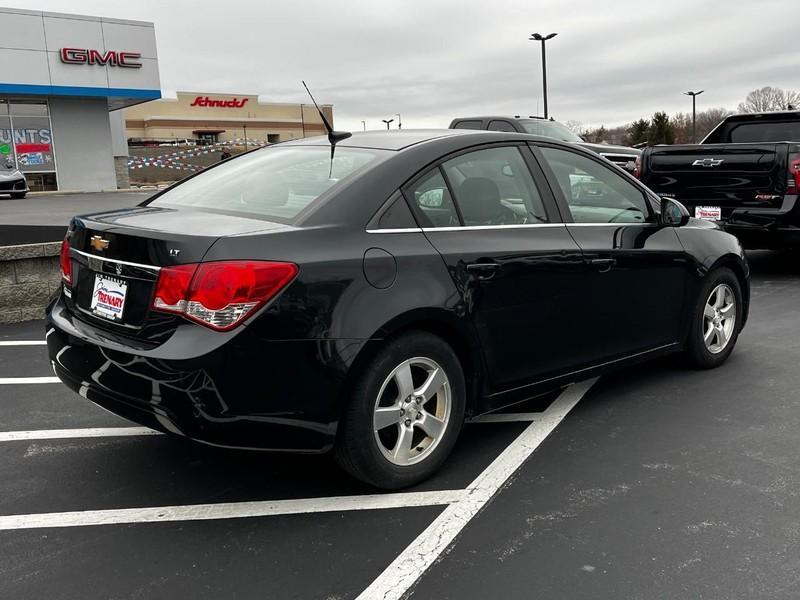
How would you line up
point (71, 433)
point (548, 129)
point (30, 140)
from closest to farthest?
point (71, 433) < point (548, 129) < point (30, 140)

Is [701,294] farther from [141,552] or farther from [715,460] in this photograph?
[141,552]

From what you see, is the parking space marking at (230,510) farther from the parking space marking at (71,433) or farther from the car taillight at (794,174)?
the car taillight at (794,174)

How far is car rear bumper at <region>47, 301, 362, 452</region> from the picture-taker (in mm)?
2801

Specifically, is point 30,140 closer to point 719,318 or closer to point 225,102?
point 719,318

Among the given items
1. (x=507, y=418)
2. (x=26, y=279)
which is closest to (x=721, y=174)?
(x=507, y=418)

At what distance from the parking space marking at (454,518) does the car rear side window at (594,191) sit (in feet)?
3.78

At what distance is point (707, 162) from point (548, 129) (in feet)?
20.3

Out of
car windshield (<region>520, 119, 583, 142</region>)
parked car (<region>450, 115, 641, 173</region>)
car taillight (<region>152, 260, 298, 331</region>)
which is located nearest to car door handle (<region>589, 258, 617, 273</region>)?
car taillight (<region>152, 260, 298, 331</region>)

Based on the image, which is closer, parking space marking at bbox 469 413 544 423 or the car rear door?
the car rear door

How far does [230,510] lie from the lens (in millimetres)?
3182

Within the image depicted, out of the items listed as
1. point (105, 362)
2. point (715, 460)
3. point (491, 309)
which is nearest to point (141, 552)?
point (105, 362)

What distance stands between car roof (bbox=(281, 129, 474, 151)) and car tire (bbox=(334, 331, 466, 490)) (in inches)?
39.7

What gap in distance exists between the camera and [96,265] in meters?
3.26

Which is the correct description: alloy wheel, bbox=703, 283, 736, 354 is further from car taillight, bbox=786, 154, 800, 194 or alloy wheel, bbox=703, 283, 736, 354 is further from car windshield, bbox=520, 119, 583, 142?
car windshield, bbox=520, 119, 583, 142
